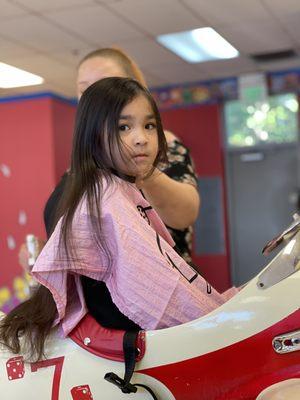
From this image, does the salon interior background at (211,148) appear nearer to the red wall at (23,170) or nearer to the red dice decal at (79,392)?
the red wall at (23,170)

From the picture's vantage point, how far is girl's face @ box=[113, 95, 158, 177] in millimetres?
1065

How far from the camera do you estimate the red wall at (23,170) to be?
7.22 meters

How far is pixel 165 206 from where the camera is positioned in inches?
55.9

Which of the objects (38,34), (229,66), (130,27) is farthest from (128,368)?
(229,66)

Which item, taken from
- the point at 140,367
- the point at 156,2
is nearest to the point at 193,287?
the point at 140,367

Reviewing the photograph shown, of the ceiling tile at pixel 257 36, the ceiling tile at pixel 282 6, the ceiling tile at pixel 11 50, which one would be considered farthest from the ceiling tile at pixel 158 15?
the ceiling tile at pixel 11 50

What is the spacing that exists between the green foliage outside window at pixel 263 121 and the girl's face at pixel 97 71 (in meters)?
5.88

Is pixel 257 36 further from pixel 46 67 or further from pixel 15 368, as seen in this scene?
pixel 15 368

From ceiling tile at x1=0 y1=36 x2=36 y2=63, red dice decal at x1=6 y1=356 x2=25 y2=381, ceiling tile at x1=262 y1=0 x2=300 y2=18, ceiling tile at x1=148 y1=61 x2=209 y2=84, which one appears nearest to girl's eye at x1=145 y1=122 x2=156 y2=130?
red dice decal at x1=6 y1=356 x2=25 y2=381

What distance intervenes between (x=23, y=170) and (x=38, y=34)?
96.4 inches

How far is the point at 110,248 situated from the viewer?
1.02 m

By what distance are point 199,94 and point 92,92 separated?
655cm

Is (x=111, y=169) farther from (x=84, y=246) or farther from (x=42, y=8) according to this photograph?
(x=42, y=8)

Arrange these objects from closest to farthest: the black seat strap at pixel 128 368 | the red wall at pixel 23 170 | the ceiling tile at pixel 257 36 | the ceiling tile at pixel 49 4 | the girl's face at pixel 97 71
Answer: the black seat strap at pixel 128 368
the girl's face at pixel 97 71
the ceiling tile at pixel 49 4
the ceiling tile at pixel 257 36
the red wall at pixel 23 170
